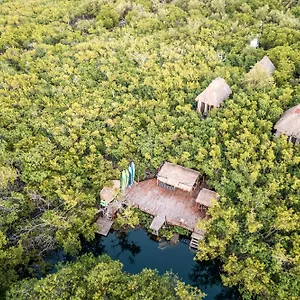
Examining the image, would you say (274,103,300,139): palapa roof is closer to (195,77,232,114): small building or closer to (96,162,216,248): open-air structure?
(195,77,232,114): small building

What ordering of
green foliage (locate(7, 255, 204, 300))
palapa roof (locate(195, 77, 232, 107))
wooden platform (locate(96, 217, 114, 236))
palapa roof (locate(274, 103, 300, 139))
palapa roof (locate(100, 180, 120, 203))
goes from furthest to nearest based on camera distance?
1. palapa roof (locate(195, 77, 232, 107))
2. palapa roof (locate(274, 103, 300, 139))
3. palapa roof (locate(100, 180, 120, 203))
4. wooden platform (locate(96, 217, 114, 236))
5. green foliage (locate(7, 255, 204, 300))

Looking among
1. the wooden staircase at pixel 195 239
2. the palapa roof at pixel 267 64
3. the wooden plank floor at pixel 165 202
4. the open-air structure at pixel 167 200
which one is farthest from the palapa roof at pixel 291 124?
the wooden staircase at pixel 195 239


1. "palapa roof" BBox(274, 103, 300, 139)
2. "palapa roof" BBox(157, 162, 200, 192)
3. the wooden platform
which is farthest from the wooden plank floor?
"palapa roof" BBox(274, 103, 300, 139)

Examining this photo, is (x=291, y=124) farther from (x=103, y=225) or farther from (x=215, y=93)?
(x=103, y=225)

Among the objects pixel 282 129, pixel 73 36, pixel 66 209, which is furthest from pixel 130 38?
pixel 66 209

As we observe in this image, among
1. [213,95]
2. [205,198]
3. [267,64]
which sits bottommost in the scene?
[205,198]

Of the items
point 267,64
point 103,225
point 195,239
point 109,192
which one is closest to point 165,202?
point 195,239
